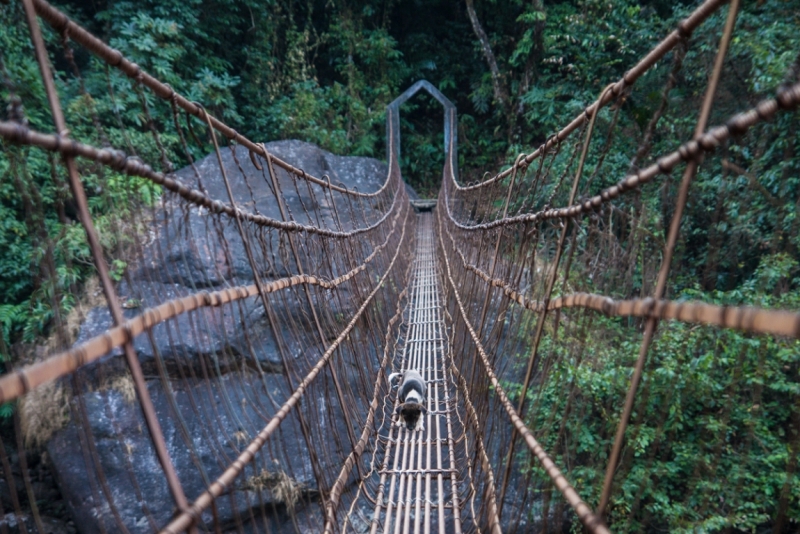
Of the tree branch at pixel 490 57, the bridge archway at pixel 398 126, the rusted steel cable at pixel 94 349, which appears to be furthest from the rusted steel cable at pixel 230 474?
the bridge archway at pixel 398 126

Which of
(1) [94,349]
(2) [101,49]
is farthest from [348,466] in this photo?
(2) [101,49]

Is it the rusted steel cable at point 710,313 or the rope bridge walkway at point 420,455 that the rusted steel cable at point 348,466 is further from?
the rusted steel cable at point 710,313

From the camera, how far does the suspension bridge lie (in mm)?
579

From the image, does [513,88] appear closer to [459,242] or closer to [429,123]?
[429,123]

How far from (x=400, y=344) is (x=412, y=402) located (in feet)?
3.47

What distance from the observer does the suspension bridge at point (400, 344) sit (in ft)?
1.90

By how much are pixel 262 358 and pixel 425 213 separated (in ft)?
15.4

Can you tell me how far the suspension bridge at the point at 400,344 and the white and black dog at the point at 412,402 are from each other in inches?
2.9

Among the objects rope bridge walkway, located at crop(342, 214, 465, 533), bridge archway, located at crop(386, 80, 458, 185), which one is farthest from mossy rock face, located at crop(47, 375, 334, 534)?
bridge archway, located at crop(386, 80, 458, 185)

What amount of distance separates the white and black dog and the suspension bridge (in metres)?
0.07

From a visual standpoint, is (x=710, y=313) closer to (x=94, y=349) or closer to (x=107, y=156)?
(x=94, y=349)

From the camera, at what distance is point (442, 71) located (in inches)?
342

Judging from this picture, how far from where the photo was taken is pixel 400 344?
114 inches

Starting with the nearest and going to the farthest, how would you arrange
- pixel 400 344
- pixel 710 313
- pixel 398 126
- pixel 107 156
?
pixel 710 313 < pixel 107 156 < pixel 400 344 < pixel 398 126
